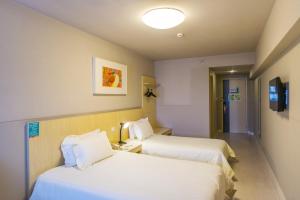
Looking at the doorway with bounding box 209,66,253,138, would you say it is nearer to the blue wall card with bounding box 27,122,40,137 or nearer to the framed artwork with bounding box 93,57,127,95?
Result: the framed artwork with bounding box 93,57,127,95

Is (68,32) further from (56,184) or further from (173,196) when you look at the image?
(173,196)

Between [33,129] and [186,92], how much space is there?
370 cm

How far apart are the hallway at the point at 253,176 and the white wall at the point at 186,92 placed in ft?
3.52

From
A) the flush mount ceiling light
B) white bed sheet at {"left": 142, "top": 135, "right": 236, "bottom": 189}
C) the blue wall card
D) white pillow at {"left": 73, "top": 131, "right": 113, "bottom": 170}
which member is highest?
the flush mount ceiling light

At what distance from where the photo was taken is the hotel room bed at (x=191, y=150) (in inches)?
114

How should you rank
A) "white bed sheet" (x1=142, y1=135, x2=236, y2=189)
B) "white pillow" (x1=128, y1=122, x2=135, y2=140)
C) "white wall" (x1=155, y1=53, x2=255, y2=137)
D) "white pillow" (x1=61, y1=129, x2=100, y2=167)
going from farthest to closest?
"white wall" (x1=155, y1=53, x2=255, y2=137), "white pillow" (x1=128, y1=122, x2=135, y2=140), "white bed sheet" (x1=142, y1=135, x2=236, y2=189), "white pillow" (x1=61, y1=129, x2=100, y2=167)

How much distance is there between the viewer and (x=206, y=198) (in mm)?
1562

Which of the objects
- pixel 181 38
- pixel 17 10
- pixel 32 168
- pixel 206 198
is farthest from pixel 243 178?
pixel 17 10

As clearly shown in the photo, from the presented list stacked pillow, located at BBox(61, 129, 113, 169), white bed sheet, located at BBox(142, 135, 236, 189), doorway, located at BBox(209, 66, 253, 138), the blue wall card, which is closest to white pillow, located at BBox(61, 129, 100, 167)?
stacked pillow, located at BBox(61, 129, 113, 169)

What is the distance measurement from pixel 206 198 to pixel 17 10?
256cm

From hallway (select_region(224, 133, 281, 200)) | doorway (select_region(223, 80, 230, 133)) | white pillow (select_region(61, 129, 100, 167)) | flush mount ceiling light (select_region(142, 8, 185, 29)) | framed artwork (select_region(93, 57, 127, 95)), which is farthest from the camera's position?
doorway (select_region(223, 80, 230, 133))

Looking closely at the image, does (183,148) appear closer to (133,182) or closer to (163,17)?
(133,182)

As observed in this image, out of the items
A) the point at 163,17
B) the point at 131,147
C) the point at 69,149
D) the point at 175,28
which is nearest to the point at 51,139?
the point at 69,149

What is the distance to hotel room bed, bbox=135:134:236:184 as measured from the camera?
114 inches
